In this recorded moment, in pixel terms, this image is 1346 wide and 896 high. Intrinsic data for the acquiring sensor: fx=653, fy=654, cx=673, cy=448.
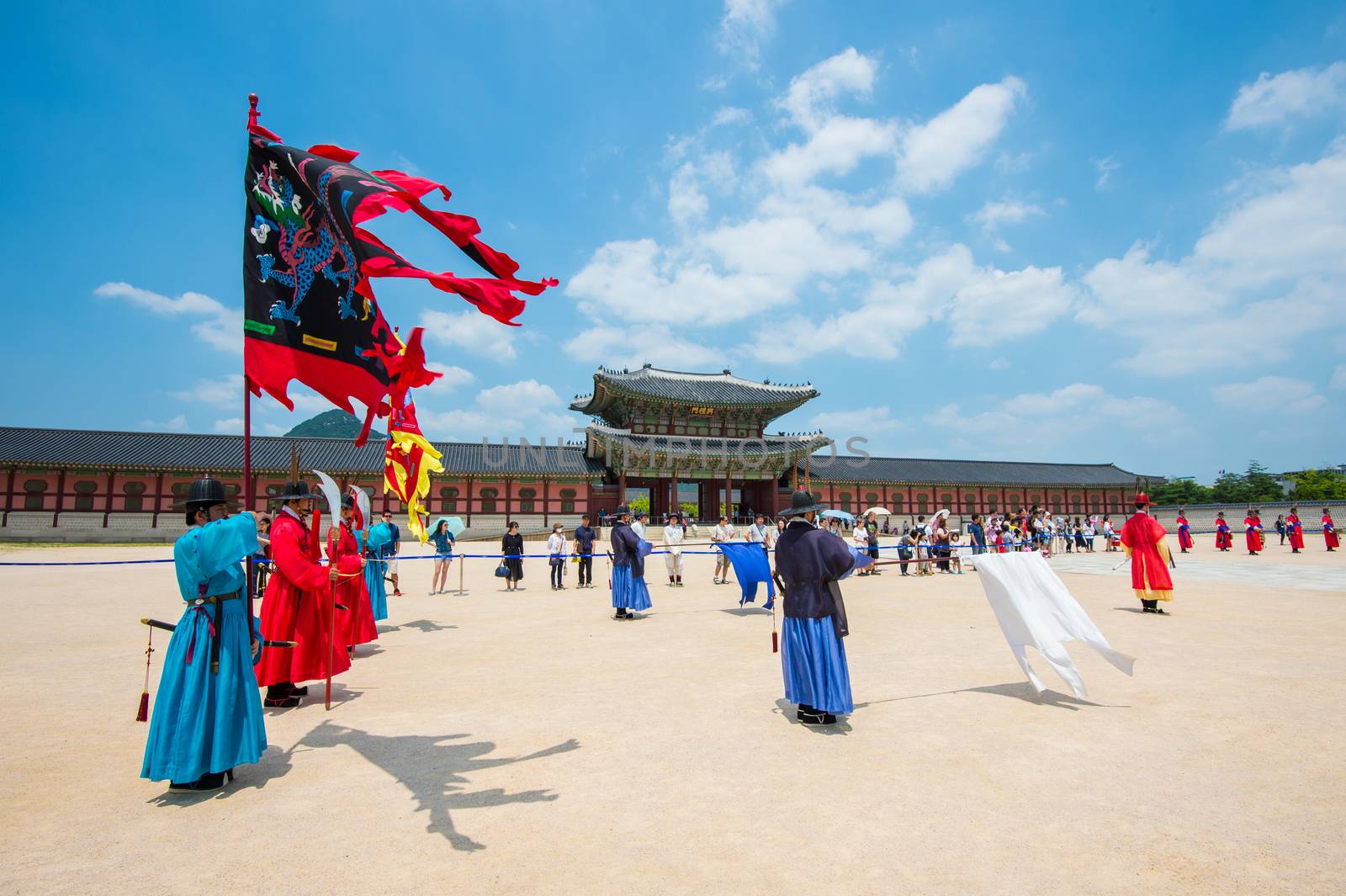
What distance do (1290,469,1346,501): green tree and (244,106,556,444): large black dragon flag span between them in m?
60.5

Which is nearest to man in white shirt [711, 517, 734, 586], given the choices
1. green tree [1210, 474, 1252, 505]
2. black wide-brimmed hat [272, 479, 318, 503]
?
black wide-brimmed hat [272, 479, 318, 503]

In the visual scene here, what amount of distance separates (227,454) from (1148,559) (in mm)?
35962

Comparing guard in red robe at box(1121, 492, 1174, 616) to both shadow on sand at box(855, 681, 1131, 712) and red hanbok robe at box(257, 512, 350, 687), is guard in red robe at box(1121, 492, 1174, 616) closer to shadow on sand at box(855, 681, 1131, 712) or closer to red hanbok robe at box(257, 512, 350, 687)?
shadow on sand at box(855, 681, 1131, 712)

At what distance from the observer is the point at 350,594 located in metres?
6.89

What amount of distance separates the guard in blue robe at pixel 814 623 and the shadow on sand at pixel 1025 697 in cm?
65

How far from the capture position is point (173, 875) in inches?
106

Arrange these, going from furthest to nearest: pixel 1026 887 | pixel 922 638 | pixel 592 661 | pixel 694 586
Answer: pixel 694 586 < pixel 922 638 < pixel 592 661 < pixel 1026 887

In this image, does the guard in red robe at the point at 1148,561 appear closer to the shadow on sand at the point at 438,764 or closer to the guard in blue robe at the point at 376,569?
the shadow on sand at the point at 438,764

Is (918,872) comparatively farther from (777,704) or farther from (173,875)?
(173,875)

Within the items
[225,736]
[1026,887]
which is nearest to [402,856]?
[225,736]

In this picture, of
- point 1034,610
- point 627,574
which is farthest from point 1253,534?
point 627,574

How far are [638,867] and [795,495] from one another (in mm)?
2896

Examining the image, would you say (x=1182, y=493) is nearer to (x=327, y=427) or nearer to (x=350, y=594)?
(x=350, y=594)

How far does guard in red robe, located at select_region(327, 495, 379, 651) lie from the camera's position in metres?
5.87
